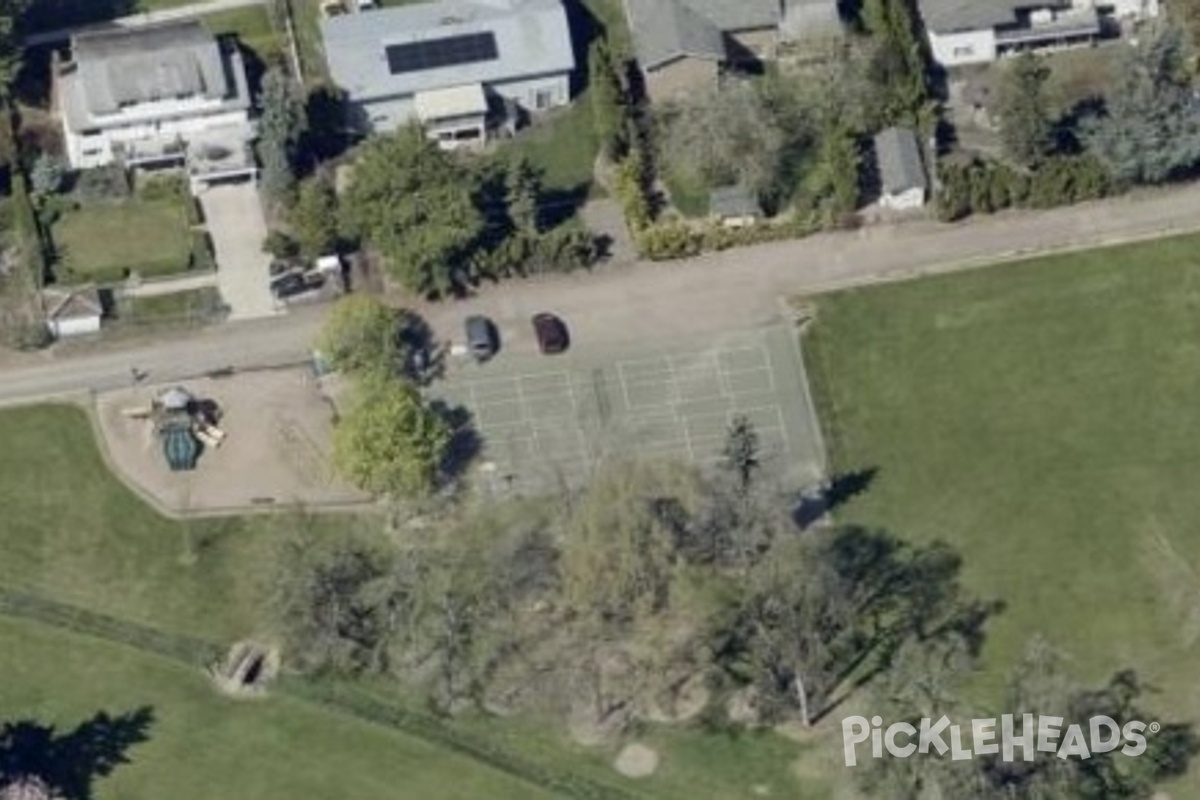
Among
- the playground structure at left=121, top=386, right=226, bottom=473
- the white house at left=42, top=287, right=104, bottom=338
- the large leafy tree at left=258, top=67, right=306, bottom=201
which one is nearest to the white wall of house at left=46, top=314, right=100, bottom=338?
Answer: the white house at left=42, top=287, right=104, bottom=338

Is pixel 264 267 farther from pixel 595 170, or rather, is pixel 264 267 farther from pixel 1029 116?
pixel 1029 116

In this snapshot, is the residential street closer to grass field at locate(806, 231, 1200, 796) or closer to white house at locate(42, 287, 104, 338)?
white house at locate(42, 287, 104, 338)

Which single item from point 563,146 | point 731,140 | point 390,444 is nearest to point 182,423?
point 390,444

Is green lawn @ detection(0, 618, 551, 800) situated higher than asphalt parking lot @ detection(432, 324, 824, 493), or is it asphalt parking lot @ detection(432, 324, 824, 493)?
asphalt parking lot @ detection(432, 324, 824, 493)

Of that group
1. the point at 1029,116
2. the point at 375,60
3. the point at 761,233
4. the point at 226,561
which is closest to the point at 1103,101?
the point at 1029,116

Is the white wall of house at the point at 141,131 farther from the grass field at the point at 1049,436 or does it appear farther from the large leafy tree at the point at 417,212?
the grass field at the point at 1049,436
